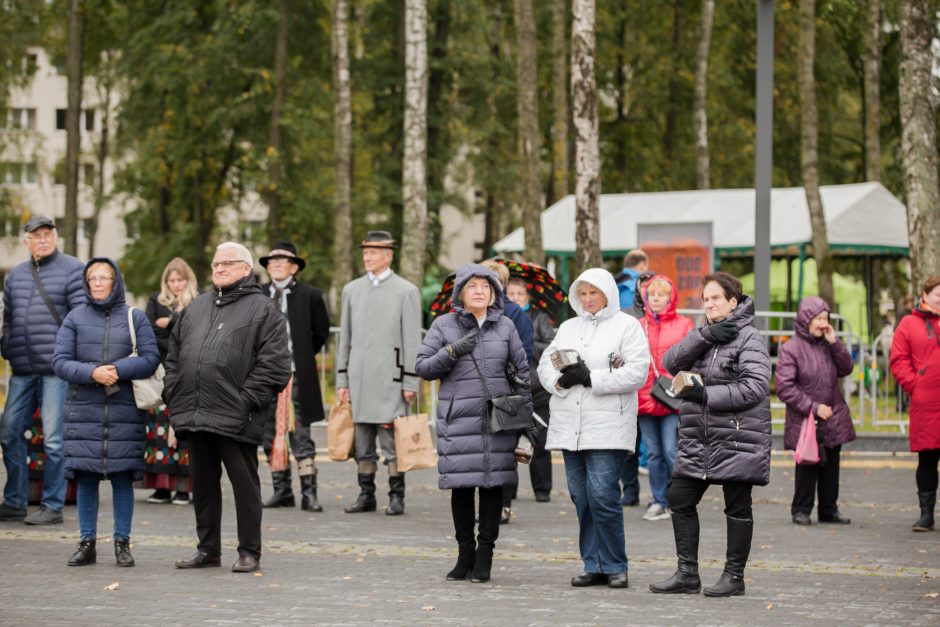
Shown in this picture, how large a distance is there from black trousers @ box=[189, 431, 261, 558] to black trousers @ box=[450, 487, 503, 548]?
127cm

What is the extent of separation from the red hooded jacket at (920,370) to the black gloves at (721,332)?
3.60 metres

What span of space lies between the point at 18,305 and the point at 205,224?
83.7 ft

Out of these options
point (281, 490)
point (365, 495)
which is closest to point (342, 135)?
point (281, 490)

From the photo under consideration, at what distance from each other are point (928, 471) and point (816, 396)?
3.39 ft

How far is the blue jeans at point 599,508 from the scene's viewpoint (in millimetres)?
9094

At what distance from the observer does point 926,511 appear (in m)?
11.9

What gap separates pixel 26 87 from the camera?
4109 centimetres

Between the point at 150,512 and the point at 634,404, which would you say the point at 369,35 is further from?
the point at 634,404

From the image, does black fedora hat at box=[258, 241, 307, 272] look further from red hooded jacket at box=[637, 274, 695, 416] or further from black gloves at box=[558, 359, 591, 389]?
black gloves at box=[558, 359, 591, 389]

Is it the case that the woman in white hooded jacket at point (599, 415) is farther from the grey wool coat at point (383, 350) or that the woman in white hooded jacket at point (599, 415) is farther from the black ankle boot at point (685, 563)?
the grey wool coat at point (383, 350)

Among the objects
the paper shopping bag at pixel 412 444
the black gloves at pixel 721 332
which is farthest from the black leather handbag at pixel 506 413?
the paper shopping bag at pixel 412 444

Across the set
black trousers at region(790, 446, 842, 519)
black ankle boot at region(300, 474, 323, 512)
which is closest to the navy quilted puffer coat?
black ankle boot at region(300, 474, 323, 512)

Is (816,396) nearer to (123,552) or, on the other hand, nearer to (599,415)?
(599,415)

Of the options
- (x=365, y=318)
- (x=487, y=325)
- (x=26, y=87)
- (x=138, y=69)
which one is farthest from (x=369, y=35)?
(x=487, y=325)
